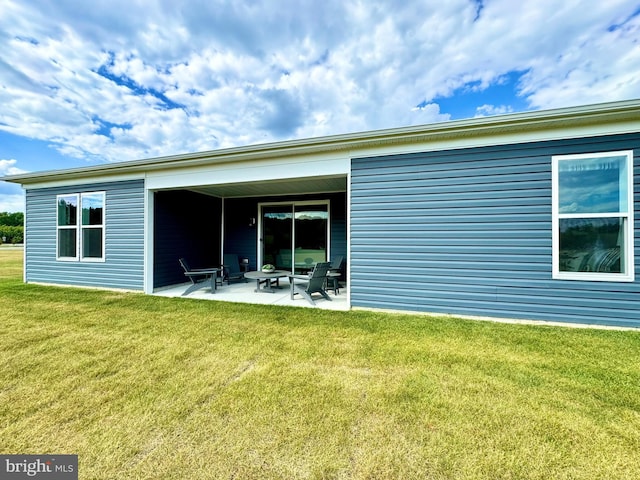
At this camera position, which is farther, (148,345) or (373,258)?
(373,258)

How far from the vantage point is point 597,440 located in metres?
1.65

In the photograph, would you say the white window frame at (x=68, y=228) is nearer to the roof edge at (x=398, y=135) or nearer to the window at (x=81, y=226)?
the window at (x=81, y=226)

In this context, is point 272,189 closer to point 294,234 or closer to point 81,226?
point 294,234

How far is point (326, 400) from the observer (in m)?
2.11

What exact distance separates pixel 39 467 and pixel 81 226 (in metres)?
7.00

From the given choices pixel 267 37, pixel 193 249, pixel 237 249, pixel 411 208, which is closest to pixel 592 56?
pixel 411 208

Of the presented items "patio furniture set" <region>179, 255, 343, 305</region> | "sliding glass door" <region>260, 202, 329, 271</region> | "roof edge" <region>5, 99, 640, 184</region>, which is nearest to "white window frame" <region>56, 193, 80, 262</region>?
"roof edge" <region>5, 99, 640, 184</region>

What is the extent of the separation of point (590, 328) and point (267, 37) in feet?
32.3

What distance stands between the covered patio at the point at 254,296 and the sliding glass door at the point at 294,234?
1.16 meters

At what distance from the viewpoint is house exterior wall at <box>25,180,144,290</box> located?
633 cm

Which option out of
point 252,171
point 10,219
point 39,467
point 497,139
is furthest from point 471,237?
point 10,219

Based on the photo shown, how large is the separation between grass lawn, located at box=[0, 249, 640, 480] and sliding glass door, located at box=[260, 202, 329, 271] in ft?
14.1

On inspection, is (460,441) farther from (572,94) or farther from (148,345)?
(572,94)

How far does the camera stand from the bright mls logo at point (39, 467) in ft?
4.79
